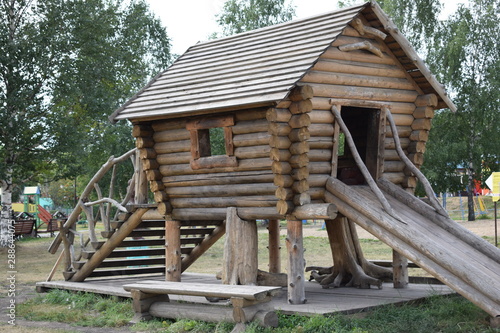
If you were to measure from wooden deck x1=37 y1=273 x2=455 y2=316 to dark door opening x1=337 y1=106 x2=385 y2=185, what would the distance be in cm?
206

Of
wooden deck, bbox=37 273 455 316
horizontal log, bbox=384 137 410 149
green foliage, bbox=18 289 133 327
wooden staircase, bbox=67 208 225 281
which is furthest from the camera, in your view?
wooden staircase, bbox=67 208 225 281

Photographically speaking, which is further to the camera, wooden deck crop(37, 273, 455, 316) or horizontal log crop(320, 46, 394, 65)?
horizontal log crop(320, 46, 394, 65)

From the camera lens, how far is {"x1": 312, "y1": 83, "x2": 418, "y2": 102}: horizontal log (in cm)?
1136

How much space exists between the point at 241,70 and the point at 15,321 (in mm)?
5910

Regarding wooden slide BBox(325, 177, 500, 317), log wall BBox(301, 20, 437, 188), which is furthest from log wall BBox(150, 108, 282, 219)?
wooden slide BBox(325, 177, 500, 317)

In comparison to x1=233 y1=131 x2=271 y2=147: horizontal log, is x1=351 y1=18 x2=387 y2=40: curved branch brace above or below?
above

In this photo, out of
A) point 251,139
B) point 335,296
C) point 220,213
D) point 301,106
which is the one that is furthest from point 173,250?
point 301,106

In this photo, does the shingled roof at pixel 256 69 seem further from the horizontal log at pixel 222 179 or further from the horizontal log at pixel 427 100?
the horizontal log at pixel 222 179

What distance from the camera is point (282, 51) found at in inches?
477

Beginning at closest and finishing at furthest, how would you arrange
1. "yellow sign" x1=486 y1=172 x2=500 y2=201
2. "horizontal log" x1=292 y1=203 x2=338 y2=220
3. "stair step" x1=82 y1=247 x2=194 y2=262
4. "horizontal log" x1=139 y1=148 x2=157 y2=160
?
"horizontal log" x1=292 y1=203 x2=338 y2=220 → "horizontal log" x1=139 y1=148 x2=157 y2=160 → "stair step" x1=82 y1=247 x2=194 y2=262 → "yellow sign" x1=486 y1=172 x2=500 y2=201

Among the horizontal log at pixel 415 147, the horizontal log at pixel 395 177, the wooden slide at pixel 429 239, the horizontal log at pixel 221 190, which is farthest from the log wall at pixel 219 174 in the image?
the horizontal log at pixel 415 147

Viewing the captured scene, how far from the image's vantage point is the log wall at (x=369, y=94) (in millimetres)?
11312

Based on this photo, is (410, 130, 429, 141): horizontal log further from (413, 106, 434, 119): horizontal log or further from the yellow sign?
the yellow sign

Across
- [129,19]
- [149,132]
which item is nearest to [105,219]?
[149,132]
